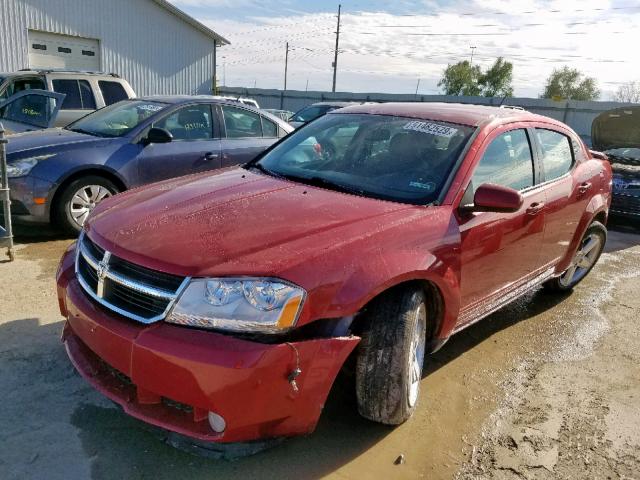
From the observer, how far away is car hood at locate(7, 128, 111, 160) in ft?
17.3

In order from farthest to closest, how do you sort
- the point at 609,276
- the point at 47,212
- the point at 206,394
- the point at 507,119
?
the point at 609,276 < the point at 47,212 < the point at 507,119 < the point at 206,394

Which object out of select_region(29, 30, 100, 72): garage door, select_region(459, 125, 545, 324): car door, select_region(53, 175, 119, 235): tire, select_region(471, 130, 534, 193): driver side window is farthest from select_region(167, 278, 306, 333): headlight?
select_region(29, 30, 100, 72): garage door

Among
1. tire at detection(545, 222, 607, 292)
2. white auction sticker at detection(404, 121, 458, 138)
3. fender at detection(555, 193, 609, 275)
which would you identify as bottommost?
tire at detection(545, 222, 607, 292)

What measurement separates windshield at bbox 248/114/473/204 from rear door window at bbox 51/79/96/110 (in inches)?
257

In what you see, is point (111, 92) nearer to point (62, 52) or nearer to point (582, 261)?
point (582, 261)

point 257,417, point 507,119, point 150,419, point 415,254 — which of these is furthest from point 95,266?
point 507,119

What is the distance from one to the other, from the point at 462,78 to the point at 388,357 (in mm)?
58431

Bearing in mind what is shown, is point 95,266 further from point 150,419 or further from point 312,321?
point 312,321

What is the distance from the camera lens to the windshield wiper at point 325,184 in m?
3.04

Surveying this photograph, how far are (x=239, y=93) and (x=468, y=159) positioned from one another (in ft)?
100

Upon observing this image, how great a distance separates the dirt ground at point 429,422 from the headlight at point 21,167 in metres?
1.52

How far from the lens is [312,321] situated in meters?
2.18

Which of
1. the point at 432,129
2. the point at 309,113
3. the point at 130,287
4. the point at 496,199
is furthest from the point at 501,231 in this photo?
the point at 309,113

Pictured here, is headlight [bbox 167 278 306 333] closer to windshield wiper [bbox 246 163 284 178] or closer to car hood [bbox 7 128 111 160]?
windshield wiper [bbox 246 163 284 178]
